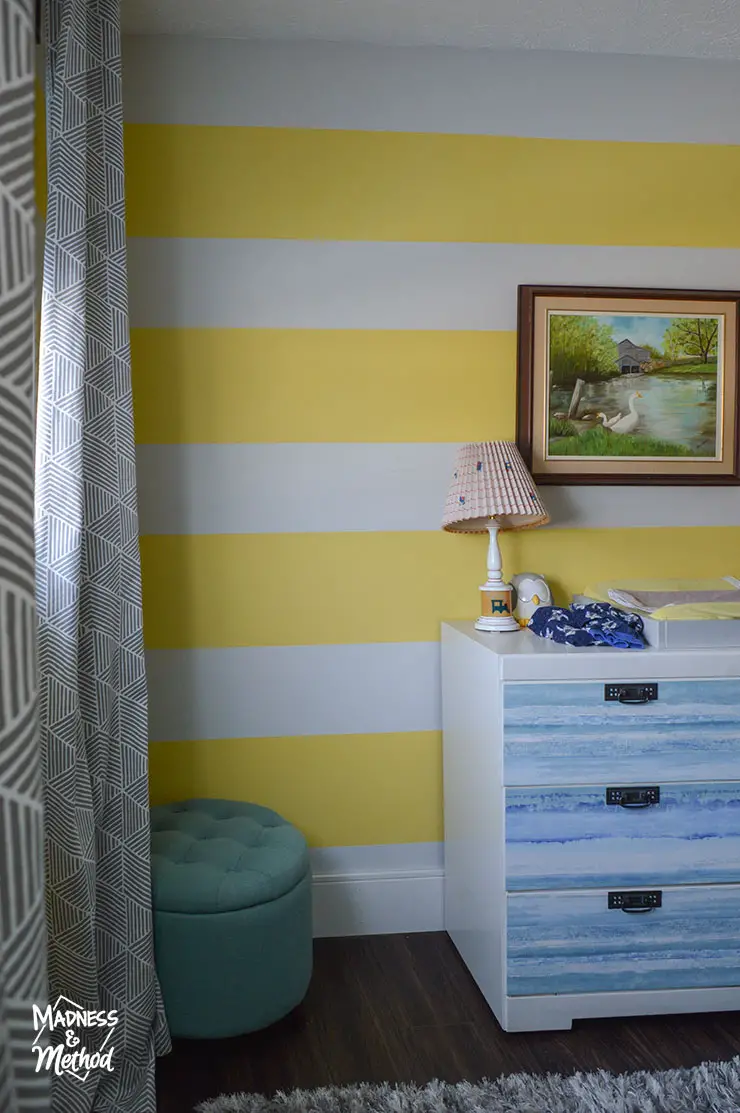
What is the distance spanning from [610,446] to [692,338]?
1.32ft

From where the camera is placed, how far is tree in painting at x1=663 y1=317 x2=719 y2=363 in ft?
8.76

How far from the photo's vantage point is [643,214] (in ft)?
8.73

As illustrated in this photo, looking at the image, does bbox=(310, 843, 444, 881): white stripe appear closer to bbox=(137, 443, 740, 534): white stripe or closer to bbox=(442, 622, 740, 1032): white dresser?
bbox=(442, 622, 740, 1032): white dresser

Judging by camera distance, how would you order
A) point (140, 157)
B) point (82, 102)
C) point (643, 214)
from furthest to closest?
1. point (643, 214)
2. point (140, 157)
3. point (82, 102)

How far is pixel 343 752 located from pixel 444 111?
1.85 metres

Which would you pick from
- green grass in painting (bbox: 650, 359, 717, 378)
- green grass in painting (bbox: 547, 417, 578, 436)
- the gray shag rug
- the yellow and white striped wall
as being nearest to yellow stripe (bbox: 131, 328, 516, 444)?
the yellow and white striped wall

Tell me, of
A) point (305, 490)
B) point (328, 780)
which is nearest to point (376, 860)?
point (328, 780)

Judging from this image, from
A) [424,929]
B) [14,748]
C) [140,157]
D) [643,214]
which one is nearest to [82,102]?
[140,157]

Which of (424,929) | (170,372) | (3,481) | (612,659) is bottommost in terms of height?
(424,929)

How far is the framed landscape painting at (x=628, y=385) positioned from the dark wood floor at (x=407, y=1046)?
1.42 meters

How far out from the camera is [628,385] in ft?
8.73

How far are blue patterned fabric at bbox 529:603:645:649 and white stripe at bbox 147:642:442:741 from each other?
18.6 inches

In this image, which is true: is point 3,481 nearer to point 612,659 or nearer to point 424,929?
point 612,659

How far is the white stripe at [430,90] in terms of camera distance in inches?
98.5
